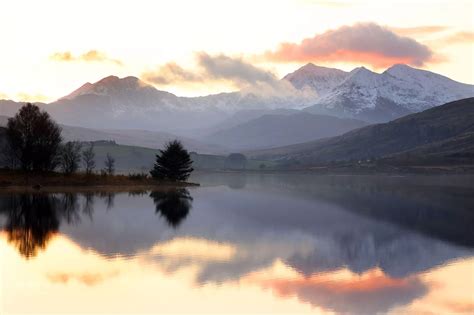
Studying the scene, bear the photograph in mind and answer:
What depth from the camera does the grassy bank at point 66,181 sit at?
12581cm

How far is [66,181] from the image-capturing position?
13262 centimetres

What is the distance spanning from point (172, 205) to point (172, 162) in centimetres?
4692

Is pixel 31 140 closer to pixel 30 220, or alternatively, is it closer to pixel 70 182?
pixel 70 182

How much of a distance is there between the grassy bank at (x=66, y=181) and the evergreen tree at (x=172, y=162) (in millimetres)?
3526

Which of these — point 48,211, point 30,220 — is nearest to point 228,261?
point 30,220

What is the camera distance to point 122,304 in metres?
39.2

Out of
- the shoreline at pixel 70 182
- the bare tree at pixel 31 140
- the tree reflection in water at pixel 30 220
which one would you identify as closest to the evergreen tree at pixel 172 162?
the shoreline at pixel 70 182

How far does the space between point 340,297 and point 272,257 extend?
15533mm

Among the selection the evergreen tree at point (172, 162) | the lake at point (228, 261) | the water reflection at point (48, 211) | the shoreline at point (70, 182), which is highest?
the evergreen tree at point (172, 162)

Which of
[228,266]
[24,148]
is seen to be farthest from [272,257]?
[24,148]

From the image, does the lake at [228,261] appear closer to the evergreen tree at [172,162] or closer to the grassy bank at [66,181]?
the grassy bank at [66,181]

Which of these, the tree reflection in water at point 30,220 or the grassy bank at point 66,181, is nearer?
the tree reflection in water at point 30,220

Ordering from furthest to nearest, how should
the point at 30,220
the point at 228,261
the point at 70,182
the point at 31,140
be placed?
the point at 70,182 → the point at 31,140 → the point at 30,220 → the point at 228,261

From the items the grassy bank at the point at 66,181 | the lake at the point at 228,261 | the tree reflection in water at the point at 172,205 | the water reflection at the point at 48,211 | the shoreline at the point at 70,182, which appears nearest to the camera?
the lake at the point at 228,261
